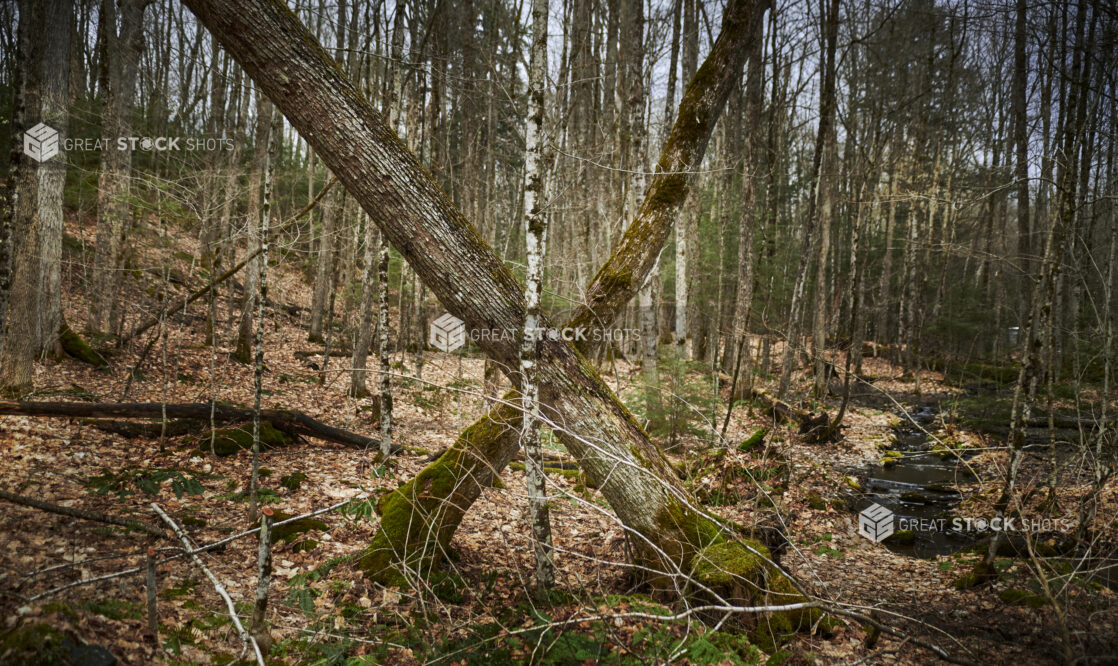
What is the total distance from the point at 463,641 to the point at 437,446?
4.99m

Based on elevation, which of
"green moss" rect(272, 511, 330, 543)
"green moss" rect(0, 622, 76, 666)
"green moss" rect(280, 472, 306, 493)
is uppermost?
"green moss" rect(0, 622, 76, 666)

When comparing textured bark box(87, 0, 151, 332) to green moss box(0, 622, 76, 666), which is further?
textured bark box(87, 0, 151, 332)

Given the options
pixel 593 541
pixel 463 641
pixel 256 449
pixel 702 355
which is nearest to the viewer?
pixel 463 641

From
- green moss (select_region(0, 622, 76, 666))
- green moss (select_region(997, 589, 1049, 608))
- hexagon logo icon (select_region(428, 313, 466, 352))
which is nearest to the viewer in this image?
green moss (select_region(0, 622, 76, 666))

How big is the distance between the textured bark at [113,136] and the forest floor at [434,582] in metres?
2.55

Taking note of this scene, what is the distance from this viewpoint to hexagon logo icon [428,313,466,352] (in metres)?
14.7

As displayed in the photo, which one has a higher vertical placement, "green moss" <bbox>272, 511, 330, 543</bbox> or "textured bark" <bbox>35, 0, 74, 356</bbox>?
"textured bark" <bbox>35, 0, 74, 356</bbox>

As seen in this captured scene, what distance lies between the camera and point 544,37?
13.6 ft

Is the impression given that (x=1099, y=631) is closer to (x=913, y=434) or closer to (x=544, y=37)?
(x=544, y=37)

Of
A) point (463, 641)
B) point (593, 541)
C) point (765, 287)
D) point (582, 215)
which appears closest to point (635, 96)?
point (582, 215)

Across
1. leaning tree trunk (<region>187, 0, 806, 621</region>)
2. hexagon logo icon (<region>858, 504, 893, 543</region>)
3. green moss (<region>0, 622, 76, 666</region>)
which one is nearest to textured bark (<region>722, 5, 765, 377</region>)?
hexagon logo icon (<region>858, 504, 893, 543</region>)

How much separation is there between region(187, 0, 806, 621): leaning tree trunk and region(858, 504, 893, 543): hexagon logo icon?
319cm

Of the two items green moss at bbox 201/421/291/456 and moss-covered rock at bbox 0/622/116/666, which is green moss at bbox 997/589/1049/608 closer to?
moss-covered rock at bbox 0/622/116/666

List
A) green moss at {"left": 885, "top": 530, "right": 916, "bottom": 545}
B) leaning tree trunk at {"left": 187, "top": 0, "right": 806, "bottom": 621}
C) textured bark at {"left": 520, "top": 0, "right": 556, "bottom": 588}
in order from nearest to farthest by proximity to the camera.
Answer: leaning tree trunk at {"left": 187, "top": 0, "right": 806, "bottom": 621}
textured bark at {"left": 520, "top": 0, "right": 556, "bottom": 588}
green moss at {"left": 885, "top": 530, "right": 916, "bottom": 545}
